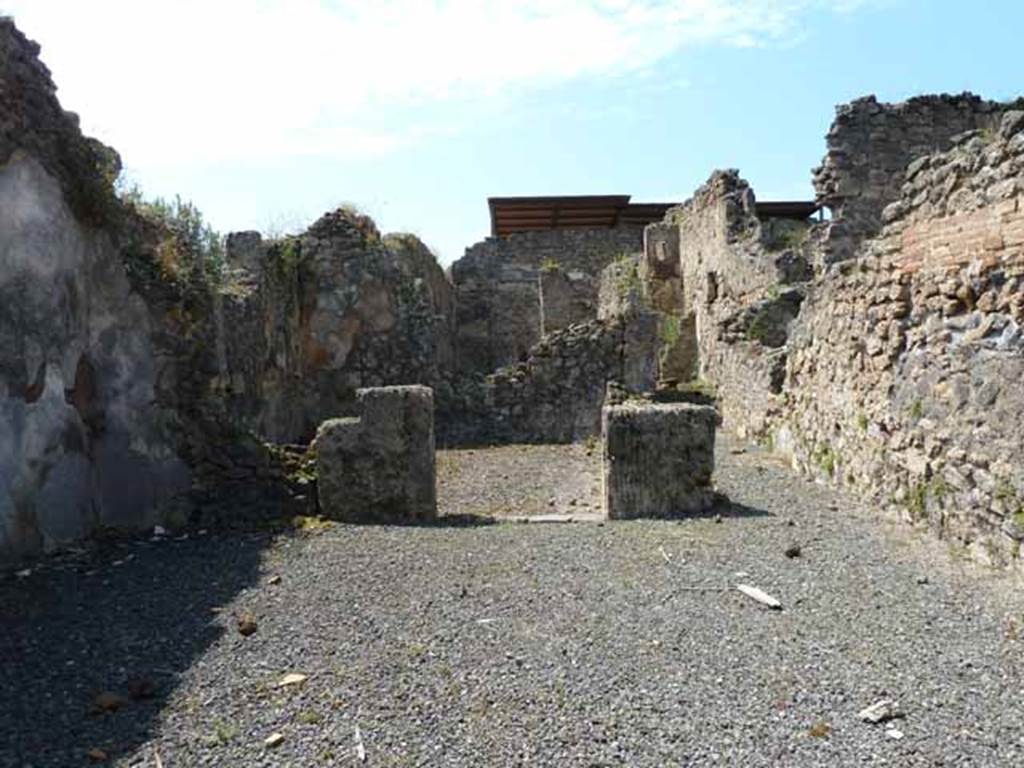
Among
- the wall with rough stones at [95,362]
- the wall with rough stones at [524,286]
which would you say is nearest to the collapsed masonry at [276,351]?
the wall with rough stones at [95,362]

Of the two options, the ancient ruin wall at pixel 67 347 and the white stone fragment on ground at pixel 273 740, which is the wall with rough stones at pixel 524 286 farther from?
the white stone fragment on ground at pixel 273 740

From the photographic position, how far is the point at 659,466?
673 cm

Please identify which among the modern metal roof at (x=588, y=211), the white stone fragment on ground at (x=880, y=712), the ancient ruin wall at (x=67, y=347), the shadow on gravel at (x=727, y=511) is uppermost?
the modern metal roof at (x=588, y=211)

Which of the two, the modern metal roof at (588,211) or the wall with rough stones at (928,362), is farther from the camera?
the modern metal roof at (588,211)

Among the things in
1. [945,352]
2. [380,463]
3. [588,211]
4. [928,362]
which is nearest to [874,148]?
[928,362]

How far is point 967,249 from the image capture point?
18.5 ft

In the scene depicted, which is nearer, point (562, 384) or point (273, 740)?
point (273, 740)

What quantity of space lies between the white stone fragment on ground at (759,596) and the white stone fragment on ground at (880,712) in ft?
3.83

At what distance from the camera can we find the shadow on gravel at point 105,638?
316 cm

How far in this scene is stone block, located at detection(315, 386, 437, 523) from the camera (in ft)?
22.0

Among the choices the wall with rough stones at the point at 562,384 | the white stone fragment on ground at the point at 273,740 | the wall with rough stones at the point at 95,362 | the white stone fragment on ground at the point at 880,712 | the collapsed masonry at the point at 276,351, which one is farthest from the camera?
the wall with rough stones at the point at 562,384

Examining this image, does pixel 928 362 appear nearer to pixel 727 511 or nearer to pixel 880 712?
pixel 727 511

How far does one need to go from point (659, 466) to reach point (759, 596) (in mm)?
2199

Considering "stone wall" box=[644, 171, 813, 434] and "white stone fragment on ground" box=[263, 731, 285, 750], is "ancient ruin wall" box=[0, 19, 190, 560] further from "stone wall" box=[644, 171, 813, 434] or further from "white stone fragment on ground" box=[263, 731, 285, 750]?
"stone wall" box=[644, 171, 813, 434]
